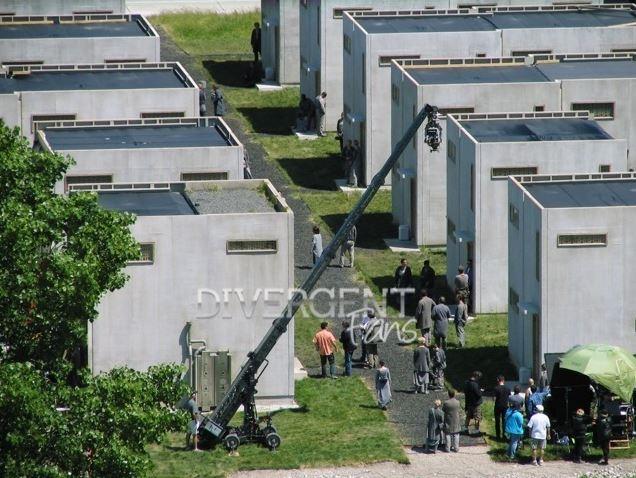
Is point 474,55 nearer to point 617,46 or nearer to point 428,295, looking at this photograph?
point 617,46

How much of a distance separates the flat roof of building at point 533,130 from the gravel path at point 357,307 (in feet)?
17.3

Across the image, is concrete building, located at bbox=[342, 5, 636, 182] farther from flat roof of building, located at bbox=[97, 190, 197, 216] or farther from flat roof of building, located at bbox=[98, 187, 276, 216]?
flat roof of building, located at bbox=[97, 190, 197, 216]

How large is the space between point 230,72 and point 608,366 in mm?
42887

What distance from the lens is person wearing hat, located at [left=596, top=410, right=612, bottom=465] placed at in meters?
46.8

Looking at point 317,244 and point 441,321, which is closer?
point 441,321

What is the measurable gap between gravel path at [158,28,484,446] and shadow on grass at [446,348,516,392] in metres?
0.96

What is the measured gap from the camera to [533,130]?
2330 inches

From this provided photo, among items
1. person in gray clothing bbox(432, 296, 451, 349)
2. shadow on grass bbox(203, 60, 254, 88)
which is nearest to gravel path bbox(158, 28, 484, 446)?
person in gray clothing bbox(432, 296, 451, 349)

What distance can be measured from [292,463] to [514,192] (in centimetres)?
1040

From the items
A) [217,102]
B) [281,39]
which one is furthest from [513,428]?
[281,39]

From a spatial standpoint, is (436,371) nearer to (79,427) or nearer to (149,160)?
(149,160)

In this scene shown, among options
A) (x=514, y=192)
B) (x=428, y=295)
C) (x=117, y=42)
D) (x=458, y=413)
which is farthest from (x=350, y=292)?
(x=117, y=42)

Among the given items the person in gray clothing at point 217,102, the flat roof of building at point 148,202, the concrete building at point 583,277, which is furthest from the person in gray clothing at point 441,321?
the person in gray clothing at point 217,102

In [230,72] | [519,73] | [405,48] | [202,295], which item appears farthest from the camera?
[230,72]
